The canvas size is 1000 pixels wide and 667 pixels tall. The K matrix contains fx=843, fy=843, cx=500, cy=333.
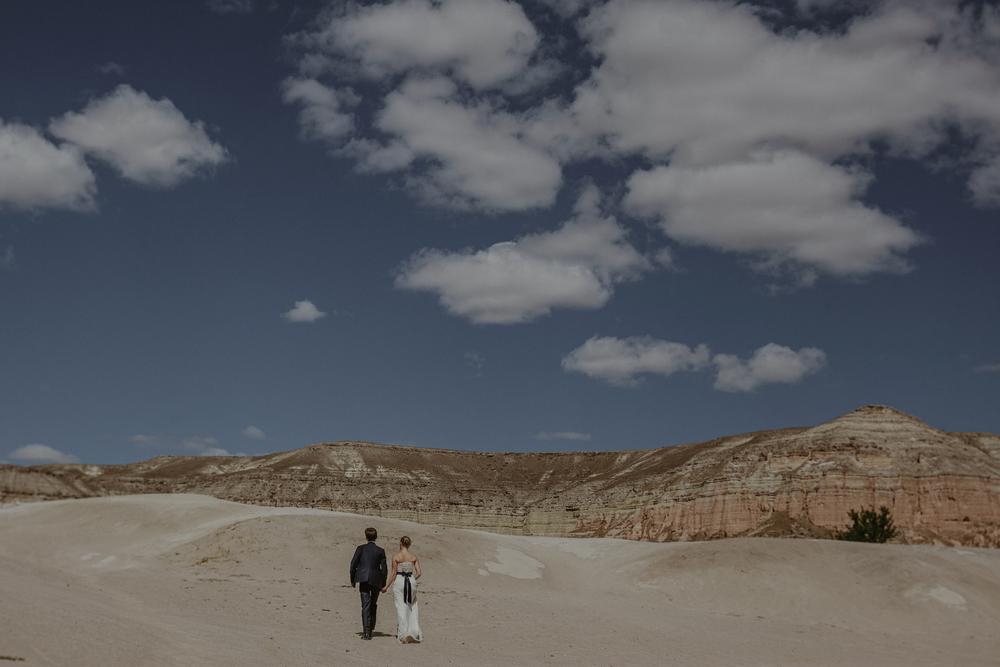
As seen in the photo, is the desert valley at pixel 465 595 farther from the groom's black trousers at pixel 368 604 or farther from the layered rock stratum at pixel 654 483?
the layered rock stratum at pixel 654 483

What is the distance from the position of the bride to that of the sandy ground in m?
0.42

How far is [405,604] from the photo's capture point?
15.7 meters

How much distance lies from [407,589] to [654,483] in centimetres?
8486

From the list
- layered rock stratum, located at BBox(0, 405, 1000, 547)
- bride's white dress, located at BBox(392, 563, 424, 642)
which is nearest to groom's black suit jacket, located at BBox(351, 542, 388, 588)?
bride's white dress, located at BBox(392, 563, 424, 642)

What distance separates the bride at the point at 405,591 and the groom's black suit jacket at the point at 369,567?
218mm

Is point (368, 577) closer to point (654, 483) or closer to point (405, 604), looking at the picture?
point (405, 604)

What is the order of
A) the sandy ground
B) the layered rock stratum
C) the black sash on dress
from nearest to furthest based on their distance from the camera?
the sandy ground, the black sash on dress, the layered rock stratum

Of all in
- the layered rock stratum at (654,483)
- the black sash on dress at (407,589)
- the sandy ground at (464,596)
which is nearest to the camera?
the sandy ground at (464,596)

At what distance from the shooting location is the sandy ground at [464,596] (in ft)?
45.1

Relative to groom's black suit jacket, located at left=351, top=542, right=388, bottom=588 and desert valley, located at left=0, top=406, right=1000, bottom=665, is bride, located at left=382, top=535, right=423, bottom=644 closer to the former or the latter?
groom's black suit jacket, located at left=351, top=542, right=388, bottom=588

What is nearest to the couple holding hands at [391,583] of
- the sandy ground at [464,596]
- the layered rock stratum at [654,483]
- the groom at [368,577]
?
the groom at [368,577]

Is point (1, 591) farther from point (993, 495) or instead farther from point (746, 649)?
point (993, 495)

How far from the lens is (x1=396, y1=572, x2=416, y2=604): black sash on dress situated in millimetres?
15461

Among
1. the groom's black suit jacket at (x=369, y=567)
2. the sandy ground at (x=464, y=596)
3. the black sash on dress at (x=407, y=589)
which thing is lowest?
the sandy ground at (x=464, y=596)
